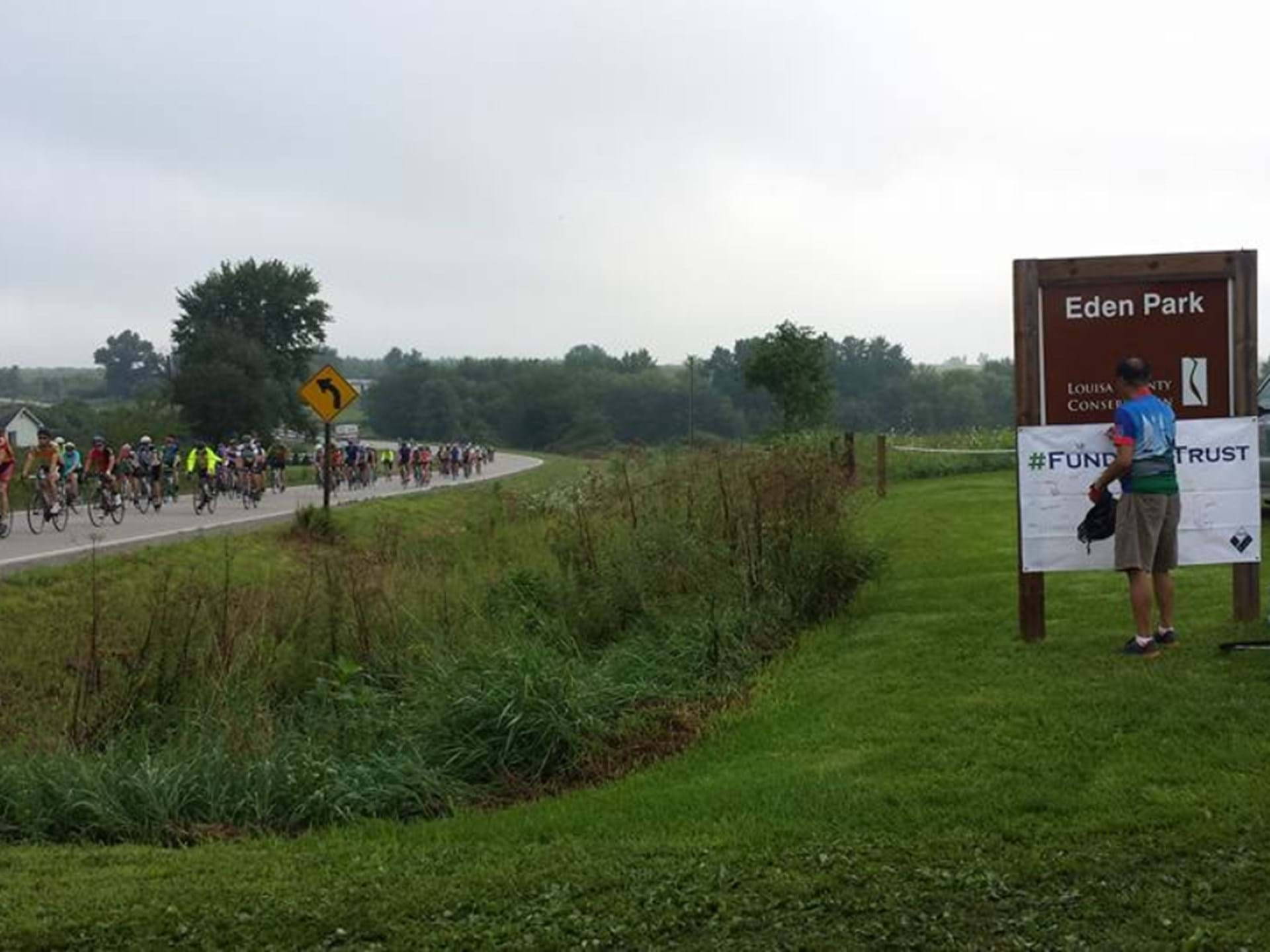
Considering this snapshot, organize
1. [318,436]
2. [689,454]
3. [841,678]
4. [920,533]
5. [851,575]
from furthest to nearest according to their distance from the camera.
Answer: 1. [318,436]
2. [920,533]
3. [689,454]
4. [851,575]
5. [841,678]

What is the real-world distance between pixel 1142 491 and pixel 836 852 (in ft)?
14.2

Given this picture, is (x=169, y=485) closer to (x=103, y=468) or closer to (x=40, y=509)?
(x=103, y=468)

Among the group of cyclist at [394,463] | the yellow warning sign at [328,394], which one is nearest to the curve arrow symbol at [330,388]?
the yellow warning sign at [328,394]

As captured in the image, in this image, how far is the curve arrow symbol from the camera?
29.1m

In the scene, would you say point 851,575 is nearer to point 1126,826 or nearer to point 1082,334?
point 1082,334

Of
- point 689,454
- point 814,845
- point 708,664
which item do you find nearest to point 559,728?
point 708,664

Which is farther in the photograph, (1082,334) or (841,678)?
(1082,334)

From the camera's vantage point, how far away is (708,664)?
9188 millimetres

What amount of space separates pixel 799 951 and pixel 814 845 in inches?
38.7

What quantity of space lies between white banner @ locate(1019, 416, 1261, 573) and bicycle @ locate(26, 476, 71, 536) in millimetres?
19542

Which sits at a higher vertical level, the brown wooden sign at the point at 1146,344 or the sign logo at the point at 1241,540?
the brown wooden sign at the point at 1146,344

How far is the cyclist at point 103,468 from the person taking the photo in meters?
26.2

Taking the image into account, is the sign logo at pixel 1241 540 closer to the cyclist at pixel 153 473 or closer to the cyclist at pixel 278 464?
the cyclist at pixel 153 473

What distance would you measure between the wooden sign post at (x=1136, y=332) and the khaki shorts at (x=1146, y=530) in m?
1.03
